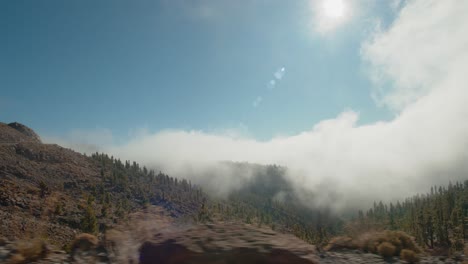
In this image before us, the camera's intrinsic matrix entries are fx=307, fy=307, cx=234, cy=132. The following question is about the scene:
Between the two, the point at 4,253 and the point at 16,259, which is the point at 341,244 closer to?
the point at 16,259

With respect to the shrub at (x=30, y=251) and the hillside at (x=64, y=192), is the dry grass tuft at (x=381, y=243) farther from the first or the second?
the hillside at (x=64, y=192)

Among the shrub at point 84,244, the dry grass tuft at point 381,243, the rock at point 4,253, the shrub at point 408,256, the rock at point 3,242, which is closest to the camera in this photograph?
the rock at point 4,253

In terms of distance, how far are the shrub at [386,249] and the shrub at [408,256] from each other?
0.29 m

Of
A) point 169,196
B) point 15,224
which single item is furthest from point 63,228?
point 169,196

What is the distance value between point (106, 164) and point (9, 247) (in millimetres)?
204490

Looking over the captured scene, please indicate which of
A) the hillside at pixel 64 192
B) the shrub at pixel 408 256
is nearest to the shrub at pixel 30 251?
the shrub at pixel 408 256

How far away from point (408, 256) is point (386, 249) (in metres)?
0.63

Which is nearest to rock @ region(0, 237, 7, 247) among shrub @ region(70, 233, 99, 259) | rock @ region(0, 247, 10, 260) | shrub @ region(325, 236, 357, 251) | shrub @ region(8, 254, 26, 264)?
rock @ region(0, 247, 10, 260)

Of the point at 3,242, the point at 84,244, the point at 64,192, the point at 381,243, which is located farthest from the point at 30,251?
the point at 64,192

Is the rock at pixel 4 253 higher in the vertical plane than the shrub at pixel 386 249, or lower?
lower

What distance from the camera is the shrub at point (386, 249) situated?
31.4ft

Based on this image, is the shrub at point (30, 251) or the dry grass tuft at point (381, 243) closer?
the shrub at point (30, 251)

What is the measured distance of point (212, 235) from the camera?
817 cm

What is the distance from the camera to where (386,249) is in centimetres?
966
